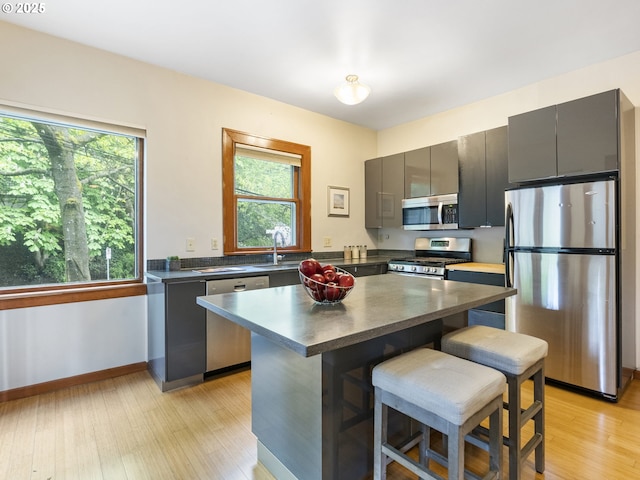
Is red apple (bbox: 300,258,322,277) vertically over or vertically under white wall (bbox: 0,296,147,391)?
over

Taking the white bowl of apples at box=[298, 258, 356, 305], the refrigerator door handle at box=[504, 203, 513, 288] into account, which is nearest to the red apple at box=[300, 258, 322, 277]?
the white bowl of apples at box=[298, 258, 356, 305]

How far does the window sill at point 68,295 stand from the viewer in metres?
2.38

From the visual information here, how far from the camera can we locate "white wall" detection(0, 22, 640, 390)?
242 centimetres

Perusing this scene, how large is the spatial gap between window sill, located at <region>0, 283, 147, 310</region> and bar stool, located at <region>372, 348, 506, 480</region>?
95.4 inches

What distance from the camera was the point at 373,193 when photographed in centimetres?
454

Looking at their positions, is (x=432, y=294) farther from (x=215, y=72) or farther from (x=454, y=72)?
(x=215, y=72)

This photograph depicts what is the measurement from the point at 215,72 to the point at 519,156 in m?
2.83

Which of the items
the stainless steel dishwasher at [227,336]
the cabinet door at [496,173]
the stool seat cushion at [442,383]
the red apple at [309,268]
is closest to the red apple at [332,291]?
the red apple at [309,268]

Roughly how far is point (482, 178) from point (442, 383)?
9.14 ft

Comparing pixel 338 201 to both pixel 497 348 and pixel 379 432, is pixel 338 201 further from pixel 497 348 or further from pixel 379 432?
pixel 379 432

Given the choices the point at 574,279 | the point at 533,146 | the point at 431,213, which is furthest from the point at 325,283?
the point at 431,213

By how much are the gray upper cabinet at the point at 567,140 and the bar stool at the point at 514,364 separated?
164 cm

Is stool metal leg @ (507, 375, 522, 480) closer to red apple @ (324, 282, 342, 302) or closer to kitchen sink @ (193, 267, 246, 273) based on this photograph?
red apple @ (324, 282, 342, 302)

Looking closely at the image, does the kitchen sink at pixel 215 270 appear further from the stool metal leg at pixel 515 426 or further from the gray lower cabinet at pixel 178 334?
the stool metal leg at pixel 515 426
